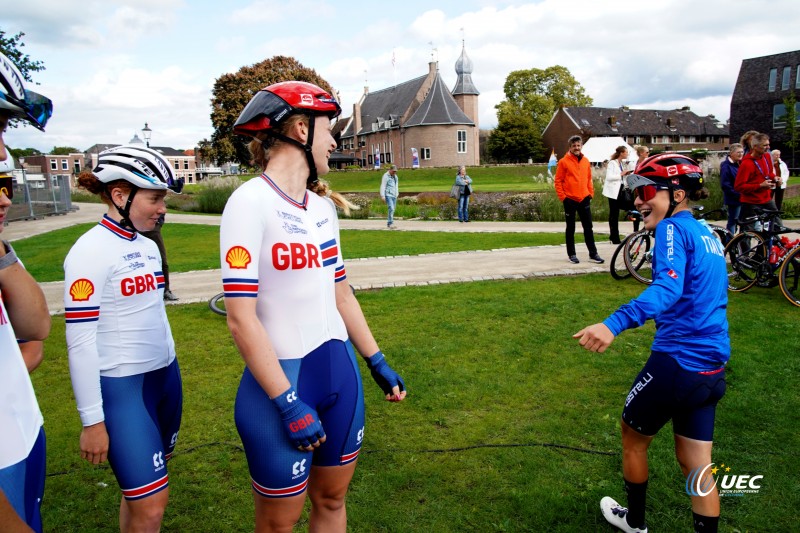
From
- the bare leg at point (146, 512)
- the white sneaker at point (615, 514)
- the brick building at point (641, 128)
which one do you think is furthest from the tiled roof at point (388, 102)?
the bare leg at point (146, 512)

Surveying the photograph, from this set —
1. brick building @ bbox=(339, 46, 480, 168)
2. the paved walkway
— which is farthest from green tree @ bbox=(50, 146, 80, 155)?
the paved walkway

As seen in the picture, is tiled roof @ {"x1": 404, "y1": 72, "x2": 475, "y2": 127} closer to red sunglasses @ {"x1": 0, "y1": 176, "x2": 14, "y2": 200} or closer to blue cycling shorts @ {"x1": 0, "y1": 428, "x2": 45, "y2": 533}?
red sunglasses @ {"x1": 0, "y1": 176, "x2": 14, "y2": 200}

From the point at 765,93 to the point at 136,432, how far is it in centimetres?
6928

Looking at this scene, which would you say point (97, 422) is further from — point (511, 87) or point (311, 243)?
point (511, 87)

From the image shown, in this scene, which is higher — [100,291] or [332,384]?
[100,291]

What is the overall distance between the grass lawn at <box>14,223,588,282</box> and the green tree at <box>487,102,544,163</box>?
61896 millimetres

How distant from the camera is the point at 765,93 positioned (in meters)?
58.1

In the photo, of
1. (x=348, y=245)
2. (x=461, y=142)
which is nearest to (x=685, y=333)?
(x=348, y=245)

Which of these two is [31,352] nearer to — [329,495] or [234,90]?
[329,495]

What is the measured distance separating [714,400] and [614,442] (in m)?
1.73

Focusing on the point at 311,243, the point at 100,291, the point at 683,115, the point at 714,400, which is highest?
the point at 683,115

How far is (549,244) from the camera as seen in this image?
14.6m

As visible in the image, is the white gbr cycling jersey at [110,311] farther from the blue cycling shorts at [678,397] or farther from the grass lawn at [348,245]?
the grass lawn at [348,245]

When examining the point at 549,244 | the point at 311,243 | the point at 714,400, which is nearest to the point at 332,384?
the point at 311,243
